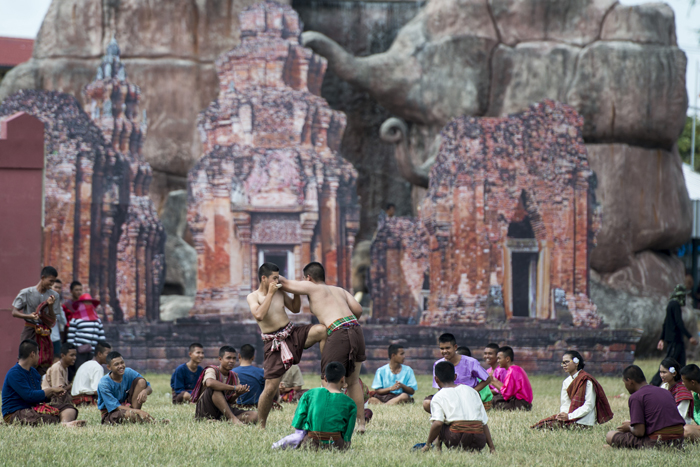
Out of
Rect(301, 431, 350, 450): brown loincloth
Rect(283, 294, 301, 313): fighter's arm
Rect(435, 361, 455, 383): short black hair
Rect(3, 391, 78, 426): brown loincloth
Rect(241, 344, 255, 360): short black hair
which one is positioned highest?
Rect(283, 294, 301, 313): fighter's arm

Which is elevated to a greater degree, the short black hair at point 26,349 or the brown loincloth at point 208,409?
the short black hair at point 26,349

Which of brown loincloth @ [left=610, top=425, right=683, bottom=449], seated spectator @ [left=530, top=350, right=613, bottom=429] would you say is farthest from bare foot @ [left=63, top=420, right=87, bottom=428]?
brown loincloth @ [left=610, top=425, right=683, bottom=449]

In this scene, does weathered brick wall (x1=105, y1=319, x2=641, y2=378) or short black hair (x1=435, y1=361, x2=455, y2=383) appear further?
weathered brick wall (x1=105, y1=319, x2=641, y2=378)

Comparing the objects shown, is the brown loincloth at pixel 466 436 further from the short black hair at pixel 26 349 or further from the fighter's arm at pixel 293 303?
the short black hair at pixel 26 349

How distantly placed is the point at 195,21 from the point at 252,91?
2.23m

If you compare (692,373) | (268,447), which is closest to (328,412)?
(268,447)

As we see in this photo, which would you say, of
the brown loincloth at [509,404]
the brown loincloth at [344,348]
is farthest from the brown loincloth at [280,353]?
the brown loincloth at [509,404]

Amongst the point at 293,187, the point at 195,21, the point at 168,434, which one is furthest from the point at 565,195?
the point at 168,434

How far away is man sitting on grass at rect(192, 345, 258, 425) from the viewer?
26.6 ft

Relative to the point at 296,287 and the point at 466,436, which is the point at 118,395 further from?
the point at 466,436

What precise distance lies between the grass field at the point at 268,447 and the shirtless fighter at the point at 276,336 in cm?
43

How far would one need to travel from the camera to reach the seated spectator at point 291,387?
1032cm

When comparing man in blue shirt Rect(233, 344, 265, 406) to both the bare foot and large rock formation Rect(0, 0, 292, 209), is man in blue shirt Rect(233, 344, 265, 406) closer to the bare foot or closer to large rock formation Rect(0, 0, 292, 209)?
the bare foot

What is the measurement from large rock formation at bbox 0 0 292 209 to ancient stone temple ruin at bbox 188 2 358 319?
1.04 meters
